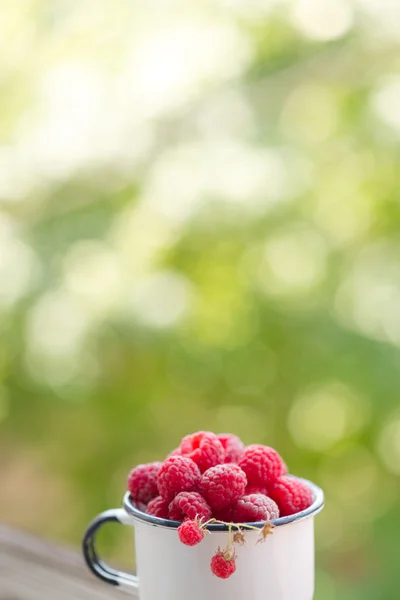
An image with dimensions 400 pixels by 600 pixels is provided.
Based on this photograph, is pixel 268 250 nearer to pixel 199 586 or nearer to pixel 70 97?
pixel 70 97

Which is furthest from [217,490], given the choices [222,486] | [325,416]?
[325,416]

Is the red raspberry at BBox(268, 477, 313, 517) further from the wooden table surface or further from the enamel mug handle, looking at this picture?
the wooden table surface

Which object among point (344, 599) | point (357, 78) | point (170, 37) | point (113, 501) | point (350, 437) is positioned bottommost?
point (344, 599)

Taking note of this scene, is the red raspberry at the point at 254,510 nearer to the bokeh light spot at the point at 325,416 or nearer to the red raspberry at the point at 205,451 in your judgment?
the red raspberry at the point at 205,451

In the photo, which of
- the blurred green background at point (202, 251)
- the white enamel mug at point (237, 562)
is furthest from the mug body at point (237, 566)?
the blurred green background at point (202, 251)

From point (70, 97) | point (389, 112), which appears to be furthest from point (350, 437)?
point (70, 97)

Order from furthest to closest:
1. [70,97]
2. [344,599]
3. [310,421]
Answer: [70,97] < [310,421] < [344,599]

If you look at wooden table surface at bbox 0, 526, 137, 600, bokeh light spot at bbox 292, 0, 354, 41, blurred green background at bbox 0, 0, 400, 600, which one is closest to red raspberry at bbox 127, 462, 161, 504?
wooden table surface at bbox 0, 526, 137, 600
